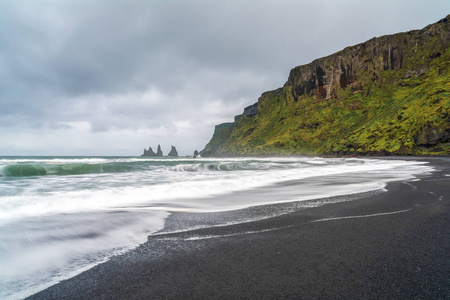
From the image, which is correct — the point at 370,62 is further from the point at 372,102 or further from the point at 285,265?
the point at 285,265

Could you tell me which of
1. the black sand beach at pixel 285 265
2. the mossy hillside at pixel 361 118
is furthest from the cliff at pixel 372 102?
the black sand beach at pixel 285 265

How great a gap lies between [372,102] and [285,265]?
4158 inches

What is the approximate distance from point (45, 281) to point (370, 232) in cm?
440

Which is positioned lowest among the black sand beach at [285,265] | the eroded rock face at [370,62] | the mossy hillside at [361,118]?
the black sand beach at [285,265]

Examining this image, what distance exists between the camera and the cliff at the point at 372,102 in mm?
51844

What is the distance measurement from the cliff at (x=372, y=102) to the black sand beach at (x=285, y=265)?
5913 cm

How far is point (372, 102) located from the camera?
288 ft

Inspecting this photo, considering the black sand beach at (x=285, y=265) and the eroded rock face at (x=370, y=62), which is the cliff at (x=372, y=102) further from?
the black sand beach at (x=285, y=265)

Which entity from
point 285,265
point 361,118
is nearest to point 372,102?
point 361,118

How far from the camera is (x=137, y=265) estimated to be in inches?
102

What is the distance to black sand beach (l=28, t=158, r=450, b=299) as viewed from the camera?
6.47 ft

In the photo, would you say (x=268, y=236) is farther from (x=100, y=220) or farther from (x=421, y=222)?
(x=100, y=220)

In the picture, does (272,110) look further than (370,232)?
Yes

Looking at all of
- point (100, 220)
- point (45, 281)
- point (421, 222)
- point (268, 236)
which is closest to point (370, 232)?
point (421, 222)
